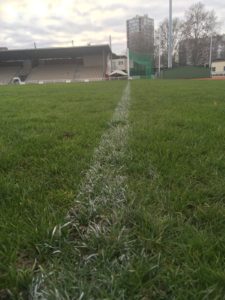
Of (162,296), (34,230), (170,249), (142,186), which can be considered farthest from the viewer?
(142,186)

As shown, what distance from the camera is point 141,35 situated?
2418 inches

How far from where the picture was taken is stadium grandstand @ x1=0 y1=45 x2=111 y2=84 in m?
45.6

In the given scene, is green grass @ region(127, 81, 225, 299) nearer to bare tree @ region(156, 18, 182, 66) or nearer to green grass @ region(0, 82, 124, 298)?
green grass @ region(0, 82, 124, 298)

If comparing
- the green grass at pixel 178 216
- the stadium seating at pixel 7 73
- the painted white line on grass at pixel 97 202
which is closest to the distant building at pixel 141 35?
the stadium seating at pixel 7 73

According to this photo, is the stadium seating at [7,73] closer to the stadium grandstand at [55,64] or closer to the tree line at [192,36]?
the stadium grandstand at [55,64]

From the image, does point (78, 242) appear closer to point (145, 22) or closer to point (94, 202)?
point (94, 202)

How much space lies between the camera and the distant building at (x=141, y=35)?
60.5m

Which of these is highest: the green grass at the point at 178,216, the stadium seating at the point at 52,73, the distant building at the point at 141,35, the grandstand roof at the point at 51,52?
the distant building at the point at 141,35

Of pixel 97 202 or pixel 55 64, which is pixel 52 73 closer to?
pixel 55 64

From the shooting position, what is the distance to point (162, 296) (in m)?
1.09

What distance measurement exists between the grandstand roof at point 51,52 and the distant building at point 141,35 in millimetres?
13876

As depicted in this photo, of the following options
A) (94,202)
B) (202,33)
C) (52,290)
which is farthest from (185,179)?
(202,33)

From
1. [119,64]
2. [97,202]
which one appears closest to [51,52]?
[119,64]

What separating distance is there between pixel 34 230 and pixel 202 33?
62.6m
